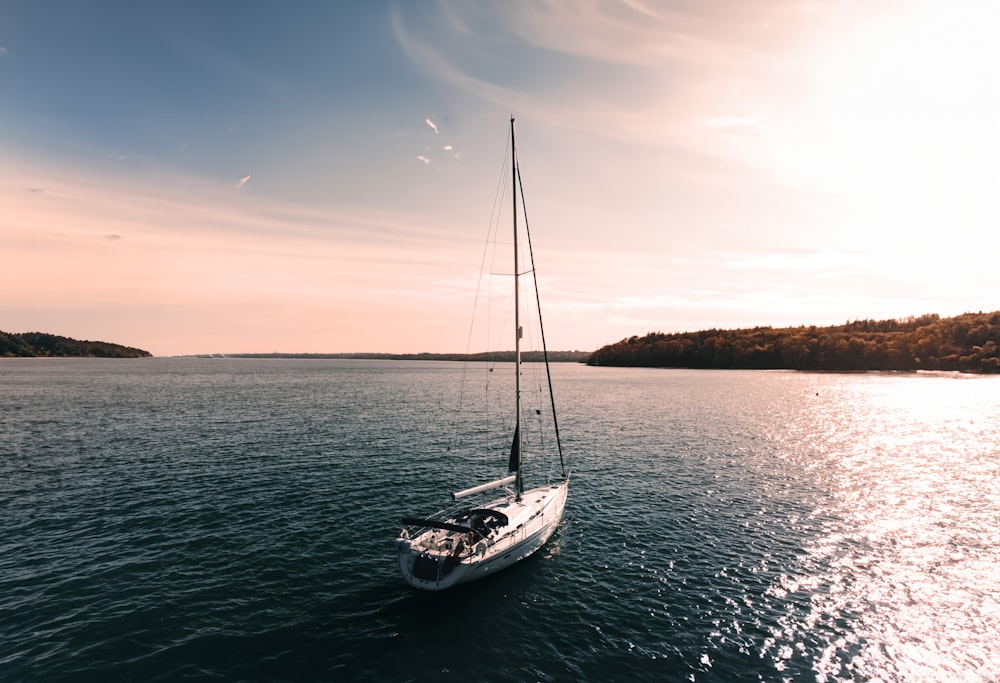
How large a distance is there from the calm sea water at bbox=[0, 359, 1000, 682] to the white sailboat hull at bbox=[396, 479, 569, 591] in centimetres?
145

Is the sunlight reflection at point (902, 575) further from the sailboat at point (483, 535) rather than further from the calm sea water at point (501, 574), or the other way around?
the sailboat at point (483, 535)

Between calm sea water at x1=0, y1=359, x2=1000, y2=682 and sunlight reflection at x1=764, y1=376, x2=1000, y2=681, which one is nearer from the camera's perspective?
calm sea water at x1=0, y1=359, x2=1000, y2=682

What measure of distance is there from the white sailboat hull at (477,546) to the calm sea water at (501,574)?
4.75 feet

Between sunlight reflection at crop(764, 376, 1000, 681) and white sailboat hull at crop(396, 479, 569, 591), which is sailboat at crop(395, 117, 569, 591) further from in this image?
sunlight reflection at crop(764, 376, 1000, 681)

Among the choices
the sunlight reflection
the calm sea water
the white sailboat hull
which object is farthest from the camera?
the white sailboat hull

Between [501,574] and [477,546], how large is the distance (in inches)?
162

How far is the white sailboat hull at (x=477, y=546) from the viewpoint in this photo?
22688 mm

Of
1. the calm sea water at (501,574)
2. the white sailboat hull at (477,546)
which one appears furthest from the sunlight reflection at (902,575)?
the white sailboat hull at (477,546)

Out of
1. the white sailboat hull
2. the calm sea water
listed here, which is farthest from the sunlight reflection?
the white sailboat hull

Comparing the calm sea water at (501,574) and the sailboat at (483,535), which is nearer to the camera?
the calm sea water at (501,574)

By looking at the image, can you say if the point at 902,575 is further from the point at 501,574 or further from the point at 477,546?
the point at 477,546

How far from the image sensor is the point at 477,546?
24094 millimetres

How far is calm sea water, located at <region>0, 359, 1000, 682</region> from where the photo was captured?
63.1 feet

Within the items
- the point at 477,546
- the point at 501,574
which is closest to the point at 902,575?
the point at 501,574
